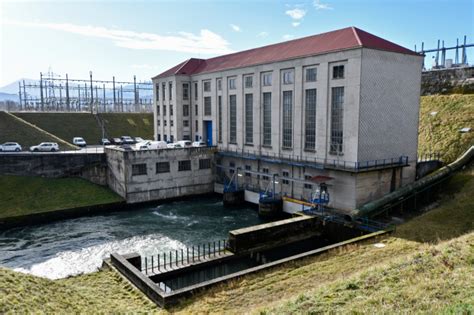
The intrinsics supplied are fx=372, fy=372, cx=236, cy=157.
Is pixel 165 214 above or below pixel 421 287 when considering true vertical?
below

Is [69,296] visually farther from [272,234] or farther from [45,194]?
[45,194]

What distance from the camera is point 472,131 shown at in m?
42.5

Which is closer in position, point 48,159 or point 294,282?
point 294,282

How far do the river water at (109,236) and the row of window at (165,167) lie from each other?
4.42m

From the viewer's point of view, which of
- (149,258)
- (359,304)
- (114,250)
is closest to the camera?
(359,304)

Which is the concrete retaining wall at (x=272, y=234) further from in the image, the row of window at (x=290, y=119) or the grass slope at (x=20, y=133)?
the grass slope at (x=20, y=133)

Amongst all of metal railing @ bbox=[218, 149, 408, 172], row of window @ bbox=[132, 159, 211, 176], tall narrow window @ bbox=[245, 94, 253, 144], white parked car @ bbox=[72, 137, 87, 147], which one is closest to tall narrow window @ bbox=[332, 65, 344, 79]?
metal railing @ bbox=[218, 149, 408, 172]

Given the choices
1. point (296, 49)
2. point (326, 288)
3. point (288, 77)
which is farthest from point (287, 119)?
point (326, 288)

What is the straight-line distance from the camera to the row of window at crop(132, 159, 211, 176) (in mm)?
42594

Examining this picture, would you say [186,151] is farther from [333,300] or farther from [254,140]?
[333,300]

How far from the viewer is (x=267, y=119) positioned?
41.5m

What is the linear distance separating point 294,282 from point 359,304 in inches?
254

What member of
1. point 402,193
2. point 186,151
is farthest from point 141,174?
point 402,193

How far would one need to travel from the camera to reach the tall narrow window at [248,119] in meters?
43.6
